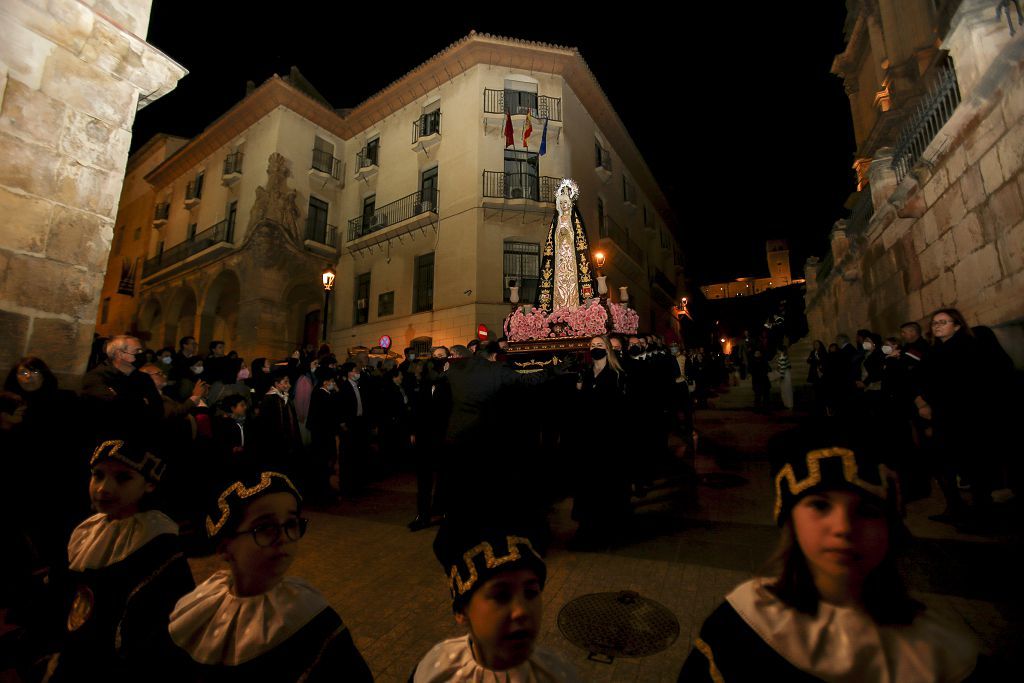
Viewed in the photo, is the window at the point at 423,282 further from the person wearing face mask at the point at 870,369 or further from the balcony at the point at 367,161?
the person wearing face mask at the point at 870,369

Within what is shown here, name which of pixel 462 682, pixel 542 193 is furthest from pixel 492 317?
pixel 462 682

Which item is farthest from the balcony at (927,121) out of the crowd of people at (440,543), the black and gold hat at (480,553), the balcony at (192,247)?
the balcony at (192,247)

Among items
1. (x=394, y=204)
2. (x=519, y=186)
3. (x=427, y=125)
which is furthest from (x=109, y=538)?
(x=427, y=125)

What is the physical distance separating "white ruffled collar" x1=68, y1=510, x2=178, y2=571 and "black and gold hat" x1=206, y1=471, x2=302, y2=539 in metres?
0.77

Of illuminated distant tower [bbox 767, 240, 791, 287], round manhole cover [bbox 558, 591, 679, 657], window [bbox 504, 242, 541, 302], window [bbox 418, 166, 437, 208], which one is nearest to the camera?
round manhole cover [bbox 558, 591, 679, 657]

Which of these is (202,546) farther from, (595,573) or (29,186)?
(595,573)

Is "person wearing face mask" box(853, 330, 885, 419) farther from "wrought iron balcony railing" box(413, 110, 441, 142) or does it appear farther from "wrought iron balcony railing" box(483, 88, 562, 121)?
"wrought iron balcony railing" box(413, 110, 441, 142)

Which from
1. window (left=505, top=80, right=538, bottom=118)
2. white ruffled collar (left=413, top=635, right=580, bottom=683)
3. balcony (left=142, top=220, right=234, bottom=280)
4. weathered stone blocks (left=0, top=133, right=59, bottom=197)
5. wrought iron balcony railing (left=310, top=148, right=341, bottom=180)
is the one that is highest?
window (left=505, top=80, right=538, bottom=118)

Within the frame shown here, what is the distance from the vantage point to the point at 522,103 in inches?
796

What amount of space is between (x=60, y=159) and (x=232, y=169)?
24.2 metres

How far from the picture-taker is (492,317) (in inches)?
713

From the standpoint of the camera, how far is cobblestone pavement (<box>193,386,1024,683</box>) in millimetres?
2684

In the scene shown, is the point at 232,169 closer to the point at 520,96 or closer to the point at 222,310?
the point at 222,310

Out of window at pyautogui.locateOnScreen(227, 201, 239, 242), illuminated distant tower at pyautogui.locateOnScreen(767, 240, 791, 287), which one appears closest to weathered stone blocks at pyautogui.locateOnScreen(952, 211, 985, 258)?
window at pyautogui.locateOnScreen(227, 201, 239, 242)
